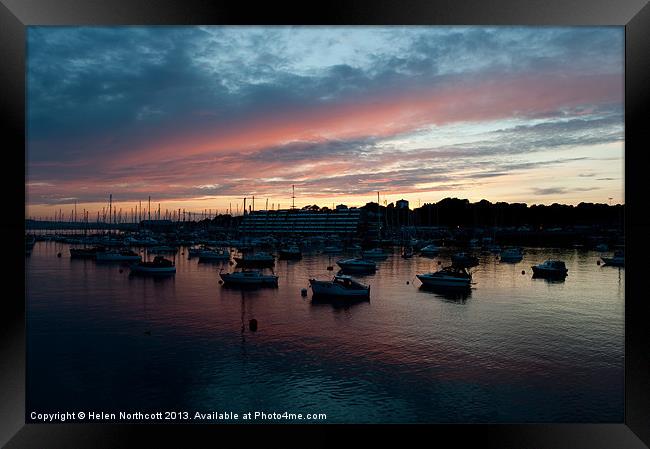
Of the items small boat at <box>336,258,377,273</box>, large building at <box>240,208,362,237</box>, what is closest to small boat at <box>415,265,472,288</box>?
small boat at <box>336,258,377,273</box>

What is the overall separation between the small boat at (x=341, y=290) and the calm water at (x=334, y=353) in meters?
0.84

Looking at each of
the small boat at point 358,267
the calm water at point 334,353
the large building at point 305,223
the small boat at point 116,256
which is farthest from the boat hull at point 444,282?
the large building at point 305,223

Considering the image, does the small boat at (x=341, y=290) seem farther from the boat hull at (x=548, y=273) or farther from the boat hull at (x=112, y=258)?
the boat hull at (x=112, y=258)

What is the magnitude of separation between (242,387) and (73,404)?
3.42 metres

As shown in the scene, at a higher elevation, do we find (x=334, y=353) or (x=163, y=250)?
(x=163, y=250)

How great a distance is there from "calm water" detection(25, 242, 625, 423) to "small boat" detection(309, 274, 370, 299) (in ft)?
2.76

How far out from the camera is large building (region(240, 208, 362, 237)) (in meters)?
84.9

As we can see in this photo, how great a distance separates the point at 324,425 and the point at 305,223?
82.7 metres

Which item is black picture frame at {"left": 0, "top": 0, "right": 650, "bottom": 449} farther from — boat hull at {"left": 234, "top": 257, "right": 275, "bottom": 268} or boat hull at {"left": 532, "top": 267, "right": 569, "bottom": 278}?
boat hull at {"left": 234, "top": 257, "right": 275, "bottom": 268}

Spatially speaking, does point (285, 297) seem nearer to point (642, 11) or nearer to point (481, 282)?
point (481, 282)

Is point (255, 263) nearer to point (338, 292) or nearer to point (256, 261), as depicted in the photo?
point (256, 261)

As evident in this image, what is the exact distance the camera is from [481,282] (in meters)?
27.8

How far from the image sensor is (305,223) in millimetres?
87375

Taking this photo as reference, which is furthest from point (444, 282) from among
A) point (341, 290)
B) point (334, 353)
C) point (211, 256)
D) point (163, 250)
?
point (163, 250)
